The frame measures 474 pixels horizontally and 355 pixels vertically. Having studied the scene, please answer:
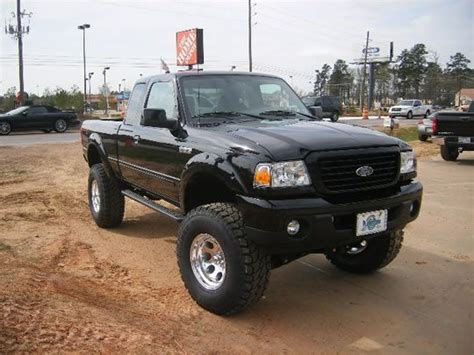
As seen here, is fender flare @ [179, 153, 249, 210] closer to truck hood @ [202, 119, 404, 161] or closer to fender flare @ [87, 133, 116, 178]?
truck hood @ [202, 119, 404, 161]

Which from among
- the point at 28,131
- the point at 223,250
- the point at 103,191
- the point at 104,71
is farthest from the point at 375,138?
the point at 104,71

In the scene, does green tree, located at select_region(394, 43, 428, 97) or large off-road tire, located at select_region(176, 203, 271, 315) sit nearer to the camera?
large off-road tire, located at select_region(176, 203, 271, 315)

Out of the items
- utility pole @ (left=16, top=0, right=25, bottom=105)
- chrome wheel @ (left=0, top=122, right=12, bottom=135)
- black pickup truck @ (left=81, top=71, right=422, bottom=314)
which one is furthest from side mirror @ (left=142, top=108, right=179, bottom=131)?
utility pole @ (left=16, top=0, right=25, bottom=105)

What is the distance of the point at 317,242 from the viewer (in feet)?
11.6

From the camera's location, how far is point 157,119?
14.7 feet

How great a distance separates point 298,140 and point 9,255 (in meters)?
3.33

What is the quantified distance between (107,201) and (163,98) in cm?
186

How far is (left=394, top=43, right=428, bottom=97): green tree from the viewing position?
90188 mm

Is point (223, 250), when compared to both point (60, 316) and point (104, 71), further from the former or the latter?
Answer: point (104, 71)

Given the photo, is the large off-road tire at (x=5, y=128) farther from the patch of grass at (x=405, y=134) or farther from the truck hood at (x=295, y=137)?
the truck hood at (x=295, y=137)

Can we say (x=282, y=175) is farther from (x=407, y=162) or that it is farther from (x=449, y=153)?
(x=449, y=153)

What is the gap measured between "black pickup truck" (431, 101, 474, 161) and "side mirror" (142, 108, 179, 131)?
964cm

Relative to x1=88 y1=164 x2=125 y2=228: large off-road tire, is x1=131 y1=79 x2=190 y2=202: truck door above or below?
above

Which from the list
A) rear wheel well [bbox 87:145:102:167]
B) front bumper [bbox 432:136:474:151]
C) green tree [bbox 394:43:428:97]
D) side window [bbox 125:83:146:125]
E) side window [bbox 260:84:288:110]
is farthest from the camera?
green tree [bbox 394:43:428:97]
